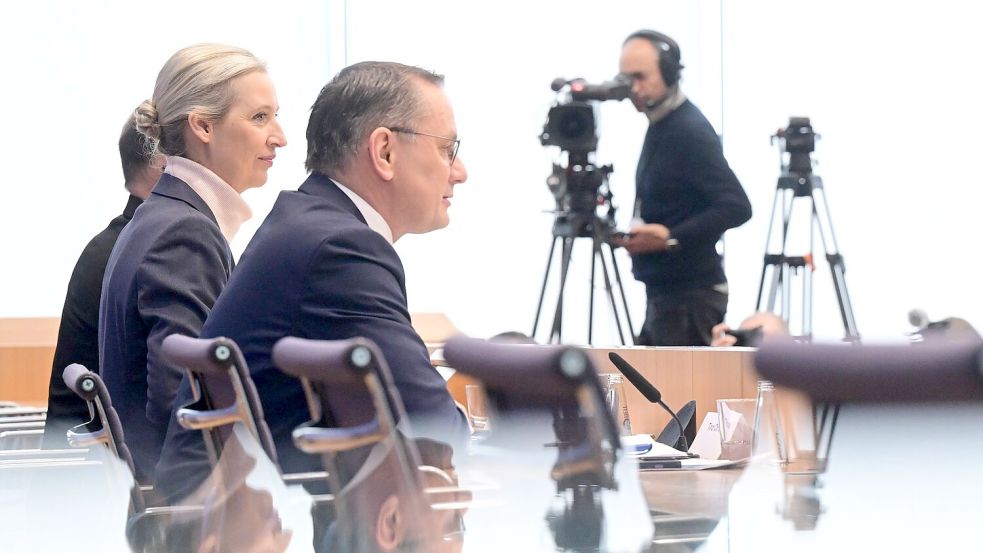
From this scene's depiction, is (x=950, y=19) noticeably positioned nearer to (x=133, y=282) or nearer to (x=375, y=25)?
(x=375, y=25)

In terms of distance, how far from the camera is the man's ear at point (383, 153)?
1667mm

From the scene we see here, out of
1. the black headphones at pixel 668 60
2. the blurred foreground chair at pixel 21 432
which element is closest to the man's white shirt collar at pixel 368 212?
the blurred foreground chair at pixel 21 432

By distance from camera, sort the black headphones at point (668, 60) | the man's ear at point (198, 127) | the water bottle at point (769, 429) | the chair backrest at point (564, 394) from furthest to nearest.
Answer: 1. the black headphones at point (668, 60)
2. the man's ear at point (198, 127)
3. the water bottle at point (769, 429)
4. the chair backrest at point (564, 394)

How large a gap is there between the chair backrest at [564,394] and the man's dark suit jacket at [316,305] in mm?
315

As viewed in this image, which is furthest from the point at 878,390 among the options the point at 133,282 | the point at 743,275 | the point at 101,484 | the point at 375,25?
the point at 375,25

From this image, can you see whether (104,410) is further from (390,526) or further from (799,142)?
(799,142)

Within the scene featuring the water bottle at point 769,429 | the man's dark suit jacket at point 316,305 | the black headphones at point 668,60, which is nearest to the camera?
the water bottle at point 769,429

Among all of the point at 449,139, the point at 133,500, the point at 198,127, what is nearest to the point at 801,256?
the point at 198,127

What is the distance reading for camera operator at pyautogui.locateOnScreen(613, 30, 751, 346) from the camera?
3.12 meters

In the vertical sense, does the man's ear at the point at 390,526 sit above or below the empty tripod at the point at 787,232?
above

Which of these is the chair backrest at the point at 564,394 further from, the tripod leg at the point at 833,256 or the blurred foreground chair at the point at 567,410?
the tripod leg at the point at 833,256

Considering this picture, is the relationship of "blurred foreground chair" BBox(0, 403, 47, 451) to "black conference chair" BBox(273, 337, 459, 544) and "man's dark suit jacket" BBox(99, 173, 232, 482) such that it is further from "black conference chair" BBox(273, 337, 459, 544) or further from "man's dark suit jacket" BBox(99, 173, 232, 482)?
"black conference chair" BBox(273, 337, 459, 544)

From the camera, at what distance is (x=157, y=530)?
1683mm

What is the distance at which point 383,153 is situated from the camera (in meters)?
1.68
